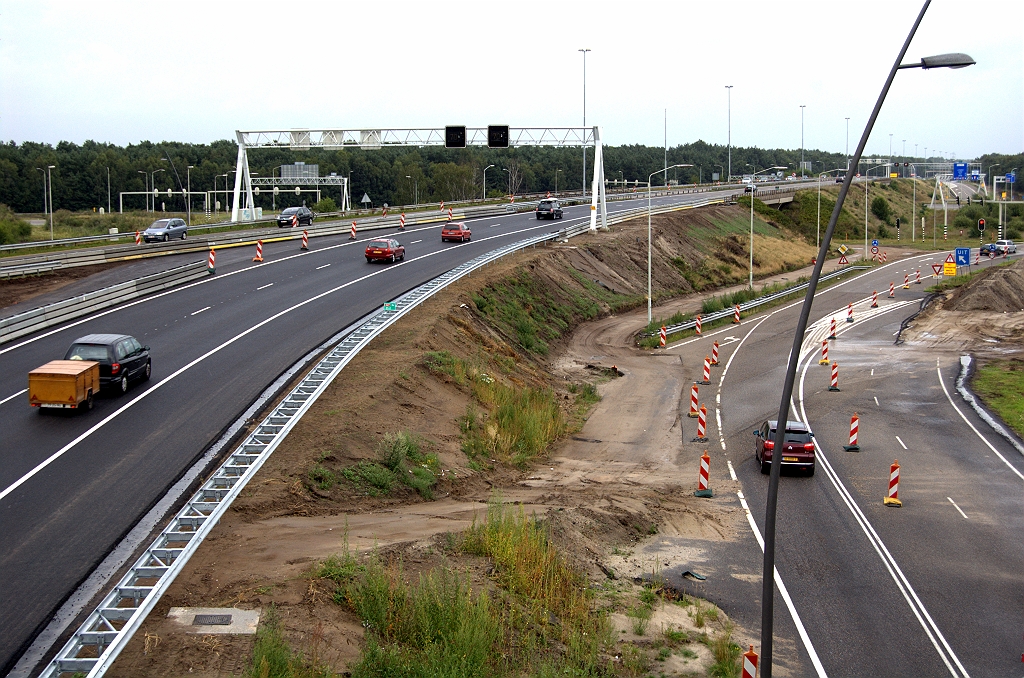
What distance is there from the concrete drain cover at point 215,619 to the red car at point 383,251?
130 ft

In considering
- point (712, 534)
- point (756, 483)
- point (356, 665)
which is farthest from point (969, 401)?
point (356, 665)

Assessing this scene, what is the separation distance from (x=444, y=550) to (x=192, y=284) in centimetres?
2985

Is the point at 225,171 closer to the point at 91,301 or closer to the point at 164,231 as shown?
the point at 164,231

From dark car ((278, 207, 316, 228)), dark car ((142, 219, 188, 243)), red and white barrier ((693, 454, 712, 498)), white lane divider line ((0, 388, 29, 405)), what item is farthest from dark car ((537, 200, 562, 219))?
white lane divider line ((0, 388, 29, 405))

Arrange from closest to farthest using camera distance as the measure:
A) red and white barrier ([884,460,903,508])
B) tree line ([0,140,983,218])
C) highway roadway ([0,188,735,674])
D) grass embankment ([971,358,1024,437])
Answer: highway roadway ([0,188,735,674]), red and white barrier ([884,460,903,508]), grass embankment ([971,358,1024,437]), tree line ([0,140,983,218])

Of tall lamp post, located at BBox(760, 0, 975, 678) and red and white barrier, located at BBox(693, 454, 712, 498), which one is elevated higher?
tall lamp post, located at BBox(760, 0, 975, 678)

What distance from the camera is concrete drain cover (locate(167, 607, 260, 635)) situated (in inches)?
531

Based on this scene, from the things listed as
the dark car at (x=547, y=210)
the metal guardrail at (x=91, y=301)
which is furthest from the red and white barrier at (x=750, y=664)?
the dark car at (x=547, y=210)

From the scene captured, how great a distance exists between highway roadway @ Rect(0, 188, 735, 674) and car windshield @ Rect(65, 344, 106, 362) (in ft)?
3.84

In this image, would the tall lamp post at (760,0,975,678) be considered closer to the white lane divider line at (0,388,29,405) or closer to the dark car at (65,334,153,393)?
the dark car at (65,334,153,393)

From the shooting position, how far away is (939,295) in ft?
217

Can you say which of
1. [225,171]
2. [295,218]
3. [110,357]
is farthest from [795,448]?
[225,171]

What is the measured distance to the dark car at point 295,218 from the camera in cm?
7162

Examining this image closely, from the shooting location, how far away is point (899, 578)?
1952 cm
